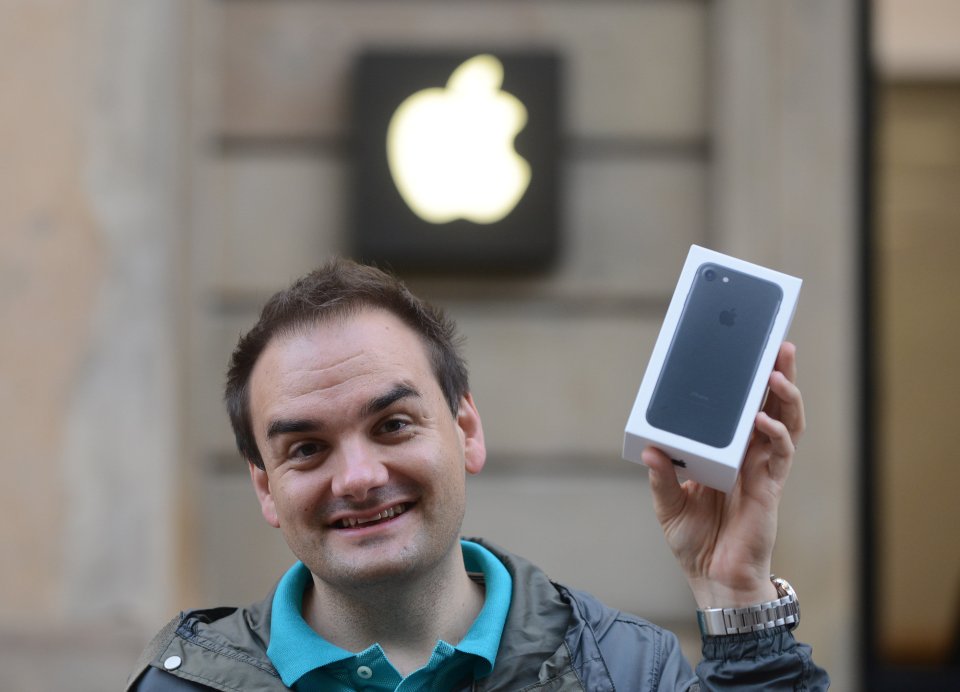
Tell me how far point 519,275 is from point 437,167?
56 cm

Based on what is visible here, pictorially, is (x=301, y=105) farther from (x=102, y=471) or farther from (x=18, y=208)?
(x=102, y=471)

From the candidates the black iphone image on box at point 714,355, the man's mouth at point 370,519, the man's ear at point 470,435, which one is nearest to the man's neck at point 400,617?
the man's mouth at point 370,519

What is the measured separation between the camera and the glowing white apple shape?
5.31 metres

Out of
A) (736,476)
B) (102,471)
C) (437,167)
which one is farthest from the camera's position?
(437,167)

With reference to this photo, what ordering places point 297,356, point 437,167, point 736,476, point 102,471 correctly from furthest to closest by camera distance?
1. point 437,167
2. point 102,471
3. point 297,356
4. point 736,476

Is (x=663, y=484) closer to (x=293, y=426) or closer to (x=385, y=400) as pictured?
(x=385, y=400)

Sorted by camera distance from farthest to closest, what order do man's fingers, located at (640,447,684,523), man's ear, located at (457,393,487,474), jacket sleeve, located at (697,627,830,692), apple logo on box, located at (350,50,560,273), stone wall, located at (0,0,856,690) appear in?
1. apple logo on box, located at (350,50,560,273)
2. stone wall, located at (0,0,856,690)
3. man's ear, located at (457,393,487,474)
4. man's fingers, located at (640,447,684,523)
5. jacket sleeve, located at (697,627,830,692)

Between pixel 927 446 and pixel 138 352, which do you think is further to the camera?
pixel 927 446

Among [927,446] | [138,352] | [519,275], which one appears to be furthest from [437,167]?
[927,446]

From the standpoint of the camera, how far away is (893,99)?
18.1 feet

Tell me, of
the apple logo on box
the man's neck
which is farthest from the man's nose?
the apple logo on box

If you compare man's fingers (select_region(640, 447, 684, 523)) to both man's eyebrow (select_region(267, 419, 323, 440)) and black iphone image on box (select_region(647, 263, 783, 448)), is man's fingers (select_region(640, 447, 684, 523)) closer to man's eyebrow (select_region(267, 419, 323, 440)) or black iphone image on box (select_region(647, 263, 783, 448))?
black iphone image on box (select_region(647, 263, 783, 448))

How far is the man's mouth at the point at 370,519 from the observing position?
228 centimetres

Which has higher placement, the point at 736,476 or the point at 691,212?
the point at 691,212
